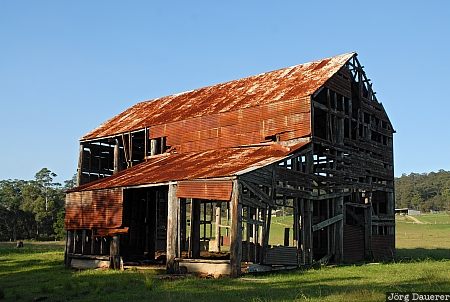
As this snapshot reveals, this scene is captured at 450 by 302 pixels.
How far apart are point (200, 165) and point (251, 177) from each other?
458 cm

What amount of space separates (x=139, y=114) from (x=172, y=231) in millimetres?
16743

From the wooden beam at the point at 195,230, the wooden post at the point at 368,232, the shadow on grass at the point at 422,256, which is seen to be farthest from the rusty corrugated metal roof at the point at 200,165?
the shadow on grass at the point at 422,256

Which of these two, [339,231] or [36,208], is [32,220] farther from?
[339,231]

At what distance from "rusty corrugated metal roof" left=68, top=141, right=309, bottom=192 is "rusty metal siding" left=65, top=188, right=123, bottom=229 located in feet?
1.39

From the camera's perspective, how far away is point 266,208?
2359 centimetres

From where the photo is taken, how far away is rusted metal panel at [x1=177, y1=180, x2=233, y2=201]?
22.3 m

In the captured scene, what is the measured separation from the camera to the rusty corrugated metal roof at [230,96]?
97.4ft

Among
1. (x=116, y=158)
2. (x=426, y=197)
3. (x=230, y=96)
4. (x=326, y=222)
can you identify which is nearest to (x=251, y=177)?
(x=326, y=222)

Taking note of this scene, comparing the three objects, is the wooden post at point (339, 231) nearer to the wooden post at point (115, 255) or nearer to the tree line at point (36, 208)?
the wooden post at point (115, 255)

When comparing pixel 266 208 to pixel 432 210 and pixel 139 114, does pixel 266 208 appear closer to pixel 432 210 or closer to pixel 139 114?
pixel 139 114

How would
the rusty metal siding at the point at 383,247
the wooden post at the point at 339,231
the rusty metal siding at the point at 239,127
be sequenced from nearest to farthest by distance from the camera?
the rusty metal siding at the point at 239,127 → the wooden post at the point at 339,231 → the rusty metal siding at the point at 383,247

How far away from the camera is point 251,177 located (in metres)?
22.8

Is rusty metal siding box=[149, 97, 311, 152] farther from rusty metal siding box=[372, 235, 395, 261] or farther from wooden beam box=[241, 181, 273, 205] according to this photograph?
rusty metal siding box=[372, 235, 395, 261]

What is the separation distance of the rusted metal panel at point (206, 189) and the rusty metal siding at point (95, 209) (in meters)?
5.02
